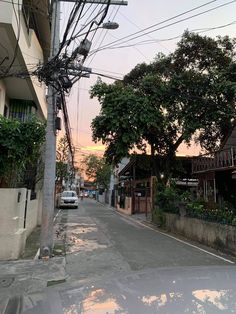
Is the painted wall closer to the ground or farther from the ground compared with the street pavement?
farther from the ground

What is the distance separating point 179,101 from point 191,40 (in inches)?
155

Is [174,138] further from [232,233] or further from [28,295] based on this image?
[28,295]

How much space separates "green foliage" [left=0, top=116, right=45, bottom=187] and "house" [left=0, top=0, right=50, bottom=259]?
651 millimetres

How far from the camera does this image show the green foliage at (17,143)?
9898 mm

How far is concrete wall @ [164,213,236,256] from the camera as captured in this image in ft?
40.5

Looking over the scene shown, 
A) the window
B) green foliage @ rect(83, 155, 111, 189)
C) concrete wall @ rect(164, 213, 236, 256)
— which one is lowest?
concrete wall @ rect(164, 213, 236, 256)

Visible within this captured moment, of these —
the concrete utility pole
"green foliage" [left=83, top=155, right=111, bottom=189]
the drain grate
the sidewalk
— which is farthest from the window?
"green foliage" [left=83, top=155, right=111, bottom=189]

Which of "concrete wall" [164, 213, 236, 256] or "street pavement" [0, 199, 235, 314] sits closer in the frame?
"street pavement" [0, 199, 235, 314]

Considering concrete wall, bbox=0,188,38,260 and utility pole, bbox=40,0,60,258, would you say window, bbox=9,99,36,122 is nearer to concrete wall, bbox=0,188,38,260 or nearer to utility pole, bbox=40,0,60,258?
utility pole, bbox=40,0,60,258

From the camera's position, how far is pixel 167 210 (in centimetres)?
1992

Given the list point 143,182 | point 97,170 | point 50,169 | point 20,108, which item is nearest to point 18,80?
point 20,108

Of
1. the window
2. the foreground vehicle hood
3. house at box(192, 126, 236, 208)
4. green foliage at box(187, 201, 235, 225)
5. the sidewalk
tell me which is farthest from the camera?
house at box(192, 126, 236, 208)

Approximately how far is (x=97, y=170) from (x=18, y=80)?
59896mm

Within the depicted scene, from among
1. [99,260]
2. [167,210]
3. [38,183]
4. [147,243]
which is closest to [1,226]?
[99,260]
